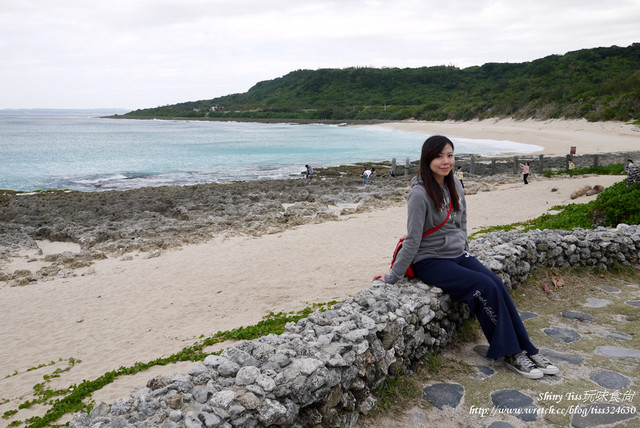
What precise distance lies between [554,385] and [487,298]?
867mm

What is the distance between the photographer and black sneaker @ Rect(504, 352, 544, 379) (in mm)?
3820

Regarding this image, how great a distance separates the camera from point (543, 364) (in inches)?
154

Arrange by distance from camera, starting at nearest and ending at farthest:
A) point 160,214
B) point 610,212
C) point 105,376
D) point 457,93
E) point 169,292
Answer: point 105,376, point 610,212, point 169,292, point 160,214, point 457,93

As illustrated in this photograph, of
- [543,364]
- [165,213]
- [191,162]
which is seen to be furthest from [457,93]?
[543,364]

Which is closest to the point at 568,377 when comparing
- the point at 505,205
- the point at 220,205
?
the point at 505,205

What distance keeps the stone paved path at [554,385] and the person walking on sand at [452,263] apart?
0.22m

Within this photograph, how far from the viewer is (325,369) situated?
3.17m

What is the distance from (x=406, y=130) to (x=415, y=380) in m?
74.8

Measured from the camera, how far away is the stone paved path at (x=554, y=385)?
3.37 meters

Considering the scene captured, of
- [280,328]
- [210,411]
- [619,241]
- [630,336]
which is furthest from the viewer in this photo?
[619,241]

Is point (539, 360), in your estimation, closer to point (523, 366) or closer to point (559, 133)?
point (523, 366)

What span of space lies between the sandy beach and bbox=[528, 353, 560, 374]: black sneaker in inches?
154

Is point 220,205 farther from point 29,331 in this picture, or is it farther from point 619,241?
point 619,241

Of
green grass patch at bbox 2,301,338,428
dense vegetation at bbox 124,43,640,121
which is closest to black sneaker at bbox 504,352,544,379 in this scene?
green grass patch at bbox 2,301,338,428
